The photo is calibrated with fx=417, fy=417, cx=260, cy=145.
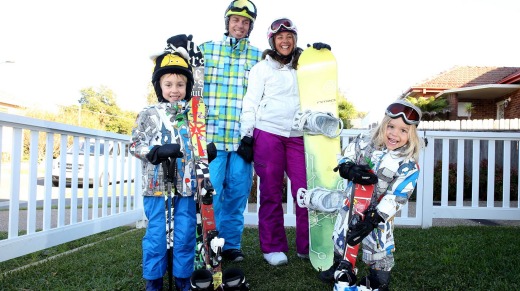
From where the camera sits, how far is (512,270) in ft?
9.49

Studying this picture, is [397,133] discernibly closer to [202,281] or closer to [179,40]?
[202,281]

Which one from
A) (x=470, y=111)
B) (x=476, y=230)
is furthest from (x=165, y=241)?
(x=470, y=111)

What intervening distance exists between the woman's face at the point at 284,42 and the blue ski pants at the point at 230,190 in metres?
0.90

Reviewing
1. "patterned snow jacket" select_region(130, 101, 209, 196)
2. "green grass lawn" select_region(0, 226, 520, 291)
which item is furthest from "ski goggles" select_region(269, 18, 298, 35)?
"green grass lawn" select_region(0, 226, 520, 291)

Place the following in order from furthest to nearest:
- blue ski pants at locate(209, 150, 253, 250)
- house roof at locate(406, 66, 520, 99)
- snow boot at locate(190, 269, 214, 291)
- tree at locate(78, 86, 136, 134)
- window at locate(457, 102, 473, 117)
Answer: tree at locate(78, 86, 136, 134), window at locate(457, 102, 473, 117), house roof at locate(406, 66, 520, 99), blue ski pants at locate(209, 150, 253, 250), snow boot at locate(190, 269, 214, 291)

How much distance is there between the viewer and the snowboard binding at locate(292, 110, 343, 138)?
311 centimetres

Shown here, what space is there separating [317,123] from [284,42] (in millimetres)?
694

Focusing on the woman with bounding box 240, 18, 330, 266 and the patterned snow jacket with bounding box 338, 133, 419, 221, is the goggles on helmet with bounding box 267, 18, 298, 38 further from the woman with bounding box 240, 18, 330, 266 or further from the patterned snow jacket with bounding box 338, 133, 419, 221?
the patterned snow jacket with bounding box 338, 133, 419, 221

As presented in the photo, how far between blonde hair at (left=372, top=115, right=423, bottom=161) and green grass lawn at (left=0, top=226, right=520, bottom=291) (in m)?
0.84

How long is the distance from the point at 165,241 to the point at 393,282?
1.46 metres

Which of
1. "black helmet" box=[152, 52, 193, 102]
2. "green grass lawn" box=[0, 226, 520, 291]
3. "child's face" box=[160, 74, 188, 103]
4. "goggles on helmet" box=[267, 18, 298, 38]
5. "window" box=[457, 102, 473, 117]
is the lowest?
"green grass lawn" box=[0, 226, 520, 291]

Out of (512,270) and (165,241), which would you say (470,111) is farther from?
(165,241)

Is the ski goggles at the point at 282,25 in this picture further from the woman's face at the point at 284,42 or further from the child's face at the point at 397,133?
the child's face at the point at 397,133

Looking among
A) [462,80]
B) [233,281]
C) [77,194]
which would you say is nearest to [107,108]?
[462,80]
